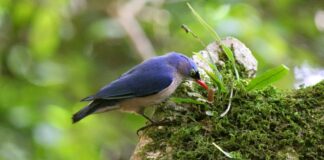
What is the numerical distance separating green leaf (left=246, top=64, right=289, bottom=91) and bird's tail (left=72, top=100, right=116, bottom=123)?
71 centimetres

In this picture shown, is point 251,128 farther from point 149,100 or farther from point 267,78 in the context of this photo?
point 149,100

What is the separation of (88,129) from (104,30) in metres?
0.87

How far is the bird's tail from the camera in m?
2.51

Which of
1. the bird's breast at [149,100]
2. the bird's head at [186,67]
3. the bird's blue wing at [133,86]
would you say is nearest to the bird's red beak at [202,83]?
the bird's head at [186,67]

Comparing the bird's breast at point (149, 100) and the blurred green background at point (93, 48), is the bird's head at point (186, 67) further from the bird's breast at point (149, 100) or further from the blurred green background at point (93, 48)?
the blurred green background at point (93, 48)

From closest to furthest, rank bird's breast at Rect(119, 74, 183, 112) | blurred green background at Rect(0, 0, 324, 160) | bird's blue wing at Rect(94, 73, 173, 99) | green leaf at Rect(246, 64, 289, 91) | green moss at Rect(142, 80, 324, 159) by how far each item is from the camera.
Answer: green moss at Rect(142, 80, 324, 159), green leaf at Rect(246, 64, 289, 91), bird's breast at Rect(119, 74, 183, 112), bird's blue wing at Rect(94, 73, 173, 99), blurred green background at Rect(0, 0, 324, 160)

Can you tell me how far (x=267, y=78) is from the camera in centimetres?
205

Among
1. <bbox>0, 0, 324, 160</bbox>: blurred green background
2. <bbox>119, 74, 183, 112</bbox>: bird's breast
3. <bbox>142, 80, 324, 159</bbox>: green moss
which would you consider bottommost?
<bbox>142, 80, 324, 159</bbox>: green moss

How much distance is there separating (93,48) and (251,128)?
328 centimetres

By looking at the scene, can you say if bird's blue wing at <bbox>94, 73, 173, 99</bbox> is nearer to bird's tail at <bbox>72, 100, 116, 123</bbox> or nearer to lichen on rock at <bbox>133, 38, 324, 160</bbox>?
bird's tail at <bbox>72, 100, 116, 123</bbox>

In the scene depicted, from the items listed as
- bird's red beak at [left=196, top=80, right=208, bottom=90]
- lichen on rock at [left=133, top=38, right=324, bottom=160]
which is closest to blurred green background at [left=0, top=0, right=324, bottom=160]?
bird's red beak at [left=196, top=80, right=208, bottom=90]

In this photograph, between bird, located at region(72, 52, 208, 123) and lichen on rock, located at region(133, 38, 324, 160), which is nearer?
lichen on rock, located at region(133, 38, 324, 160)

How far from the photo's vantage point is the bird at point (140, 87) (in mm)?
2449

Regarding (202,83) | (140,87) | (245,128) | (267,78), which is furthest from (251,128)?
(140,87)
